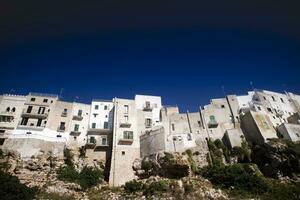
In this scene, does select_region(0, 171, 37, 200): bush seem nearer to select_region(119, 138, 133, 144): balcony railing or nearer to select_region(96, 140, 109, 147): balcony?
select_region(96, 140, 109, 147): balcony

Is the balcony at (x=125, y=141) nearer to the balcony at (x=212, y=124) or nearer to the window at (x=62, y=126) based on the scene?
the window at (x=62, y=126)

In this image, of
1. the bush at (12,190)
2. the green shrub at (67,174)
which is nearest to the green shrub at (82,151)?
the green shrub at (67,174)

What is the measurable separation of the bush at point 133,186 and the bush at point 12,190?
1045cm

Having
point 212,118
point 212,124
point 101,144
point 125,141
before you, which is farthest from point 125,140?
point 212,118

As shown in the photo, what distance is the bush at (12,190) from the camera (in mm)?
23308

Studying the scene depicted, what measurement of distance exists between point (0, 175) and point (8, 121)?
12.7 m

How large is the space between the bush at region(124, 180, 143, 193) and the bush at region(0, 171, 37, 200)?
10.4 metres

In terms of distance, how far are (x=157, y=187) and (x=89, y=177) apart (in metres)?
9.57

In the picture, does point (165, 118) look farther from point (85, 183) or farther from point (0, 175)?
point (0, 175)

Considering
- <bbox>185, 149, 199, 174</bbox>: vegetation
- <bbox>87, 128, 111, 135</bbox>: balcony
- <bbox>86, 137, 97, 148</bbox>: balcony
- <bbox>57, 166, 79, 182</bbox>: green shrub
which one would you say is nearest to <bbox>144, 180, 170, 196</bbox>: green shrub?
<bbox>185, 149, 199, 174</bbox>: vegetation

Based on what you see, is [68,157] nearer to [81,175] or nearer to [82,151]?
[82,151]

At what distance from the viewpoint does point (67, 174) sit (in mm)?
31109

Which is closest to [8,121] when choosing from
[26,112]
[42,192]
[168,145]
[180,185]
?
[26,112]

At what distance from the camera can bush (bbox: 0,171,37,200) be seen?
76.5 ft
